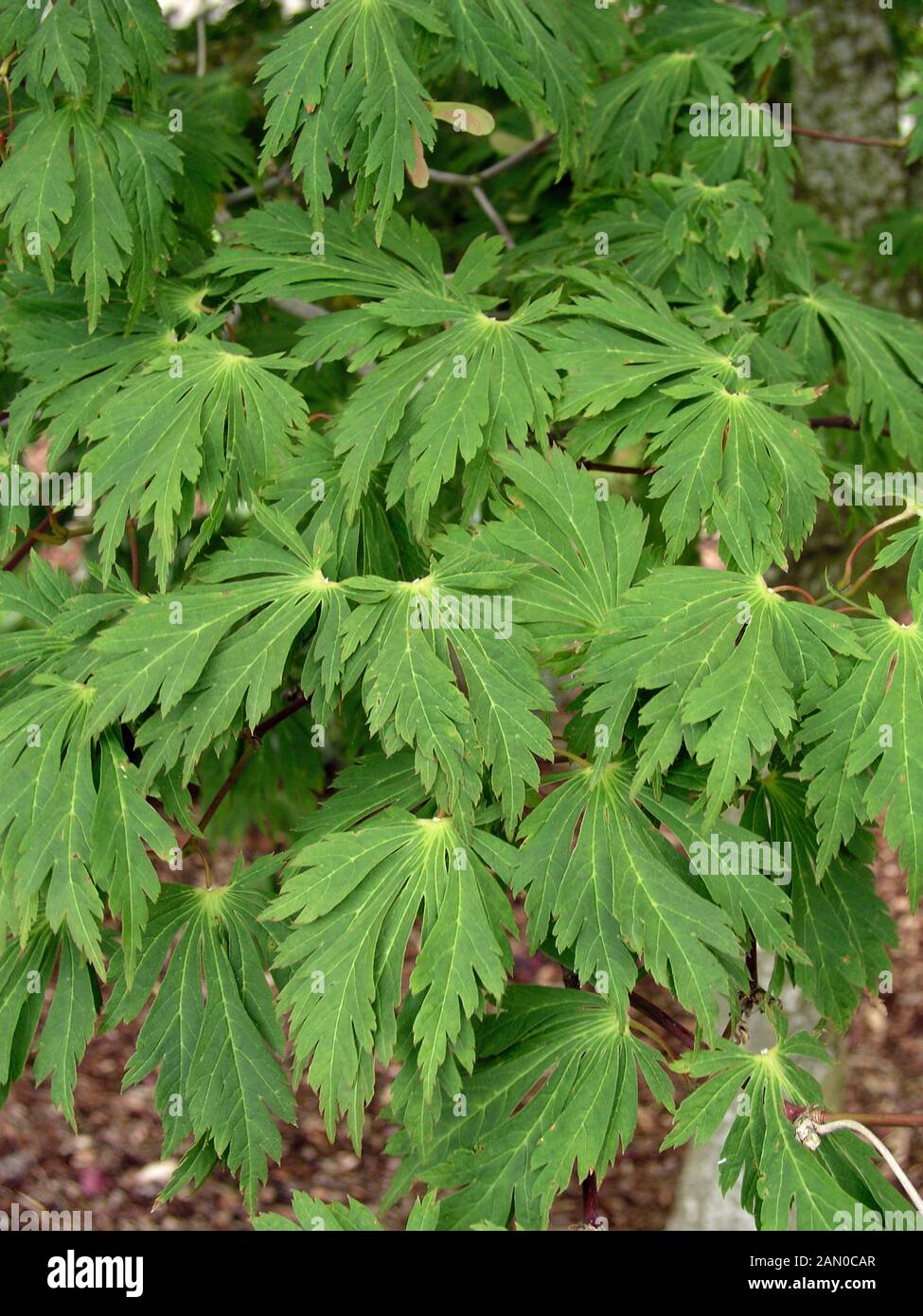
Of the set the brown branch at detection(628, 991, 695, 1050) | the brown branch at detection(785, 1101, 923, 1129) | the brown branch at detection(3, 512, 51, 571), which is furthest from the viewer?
the brown branch at detection(3, 512, 51, 571)

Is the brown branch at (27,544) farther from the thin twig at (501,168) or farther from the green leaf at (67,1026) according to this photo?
the thin twig at (501,168)

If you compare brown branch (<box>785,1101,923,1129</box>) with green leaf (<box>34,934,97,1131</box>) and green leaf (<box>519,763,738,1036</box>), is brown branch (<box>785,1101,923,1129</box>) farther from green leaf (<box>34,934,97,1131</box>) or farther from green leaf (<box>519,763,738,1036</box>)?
green leaf (<box>34,934,97,1131</box>)

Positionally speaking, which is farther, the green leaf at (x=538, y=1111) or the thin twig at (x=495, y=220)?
the thin twig at (x=495, y=220)

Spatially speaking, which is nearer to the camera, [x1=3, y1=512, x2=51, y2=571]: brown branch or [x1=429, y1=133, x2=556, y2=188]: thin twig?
[x1=3, y1=512, x2=51, y2=571]: brown branch

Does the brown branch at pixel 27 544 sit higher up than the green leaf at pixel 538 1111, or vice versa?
the brown branch at pixel 27 544

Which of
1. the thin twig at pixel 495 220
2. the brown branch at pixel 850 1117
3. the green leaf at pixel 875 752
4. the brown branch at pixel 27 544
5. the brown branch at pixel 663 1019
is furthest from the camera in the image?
the thin twig at pixel 495 220

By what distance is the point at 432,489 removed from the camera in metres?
1.63

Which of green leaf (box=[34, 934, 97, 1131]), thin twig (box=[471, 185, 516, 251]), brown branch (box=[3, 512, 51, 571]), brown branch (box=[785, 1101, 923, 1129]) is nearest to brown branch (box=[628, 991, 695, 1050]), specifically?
brown branch (box=[785, 1101, 923, 1129])

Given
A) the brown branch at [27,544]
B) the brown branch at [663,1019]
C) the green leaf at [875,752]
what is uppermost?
the brown branch at [27,544]

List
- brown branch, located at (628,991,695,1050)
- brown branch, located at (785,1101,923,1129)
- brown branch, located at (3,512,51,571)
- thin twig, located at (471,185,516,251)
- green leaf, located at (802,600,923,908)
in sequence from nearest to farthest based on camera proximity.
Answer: green leaf, located at (802,600,923,908), brown branch, located at (785,1101,923,1129), brown branch, located at (628,991,695,1050), brown branch, located at (3,512,51,571), thin twig, located at (471,185,516,251)

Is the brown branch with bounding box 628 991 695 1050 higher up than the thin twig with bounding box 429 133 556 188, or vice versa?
the thin twig with bounding box 429 133 556 188

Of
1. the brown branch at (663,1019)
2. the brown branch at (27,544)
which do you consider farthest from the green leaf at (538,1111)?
the brown branch at (27,544)

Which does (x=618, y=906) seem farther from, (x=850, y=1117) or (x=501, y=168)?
(x=501, y=168)

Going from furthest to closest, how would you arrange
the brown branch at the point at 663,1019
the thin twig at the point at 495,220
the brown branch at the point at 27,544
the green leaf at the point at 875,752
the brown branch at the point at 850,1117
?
the thin twig at the point at 495,220 < the brown branch at the point at 27,544 < the brown branch at the point at 663,1019 < the brown branch at the point at 850,1117 < the green leaf at the point at 875,752
